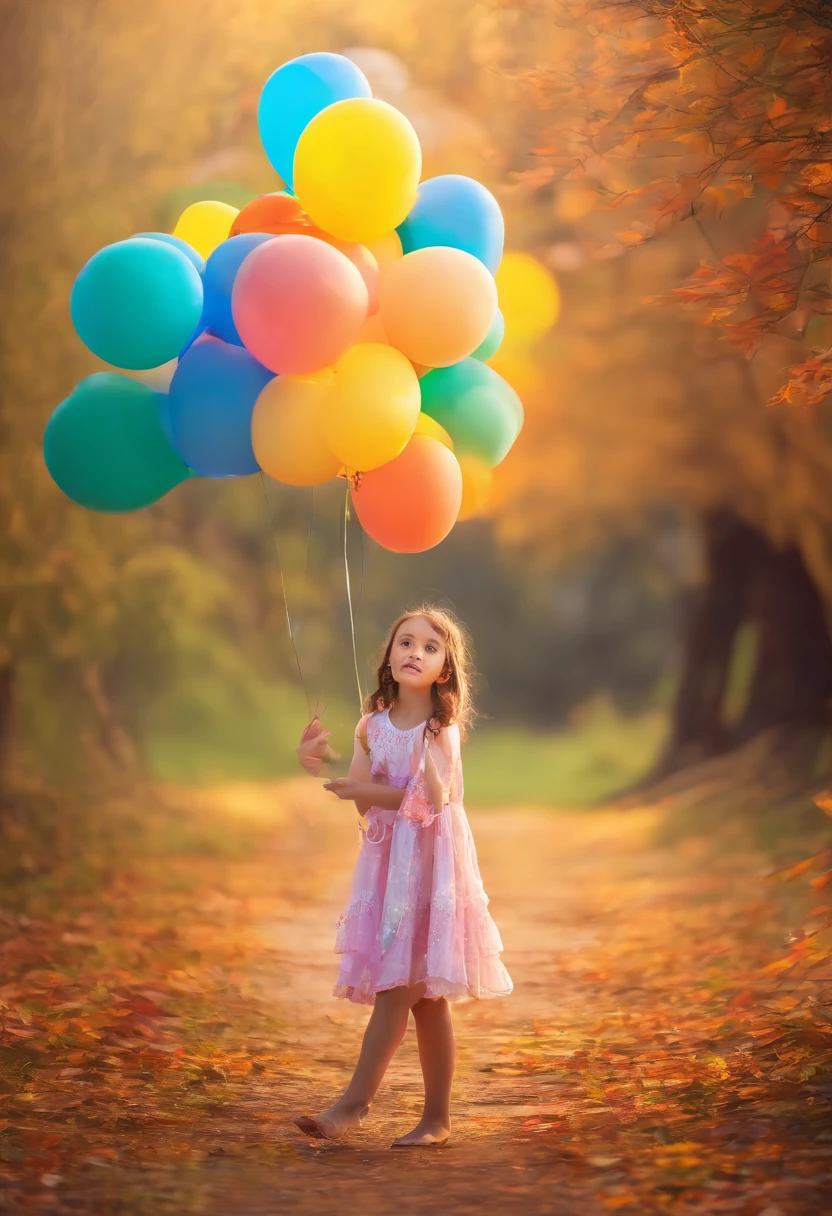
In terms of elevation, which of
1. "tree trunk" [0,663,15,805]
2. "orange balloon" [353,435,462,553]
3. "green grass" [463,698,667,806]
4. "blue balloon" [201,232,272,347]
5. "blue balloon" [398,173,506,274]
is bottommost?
"orange balloon" [353,435,462,553]

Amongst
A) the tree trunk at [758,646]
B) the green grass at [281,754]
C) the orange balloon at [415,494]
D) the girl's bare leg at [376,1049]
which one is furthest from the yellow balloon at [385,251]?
the green grass at [281,754]

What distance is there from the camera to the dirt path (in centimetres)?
294

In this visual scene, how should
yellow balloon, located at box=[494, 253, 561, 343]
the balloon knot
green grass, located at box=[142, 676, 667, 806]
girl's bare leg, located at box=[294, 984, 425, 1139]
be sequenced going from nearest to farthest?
girl's bare leg, located at box=[294, 984, 425, 1139] → the balloon knot → yellow balloon, located at box=[494, 253, 561, 343] → green grass, located at box=[142, 676, 667, 806]

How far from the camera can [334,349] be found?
3352mm

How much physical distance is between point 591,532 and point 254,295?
357 inches

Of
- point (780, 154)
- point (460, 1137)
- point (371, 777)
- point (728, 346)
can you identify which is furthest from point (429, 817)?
point (728, 346)

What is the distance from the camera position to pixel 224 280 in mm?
3521

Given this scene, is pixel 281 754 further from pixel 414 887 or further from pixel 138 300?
pixel 138 300

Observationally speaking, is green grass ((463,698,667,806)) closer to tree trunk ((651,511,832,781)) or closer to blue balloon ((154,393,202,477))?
tree trunk ((651,511,832,781))

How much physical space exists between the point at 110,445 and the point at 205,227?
909mm

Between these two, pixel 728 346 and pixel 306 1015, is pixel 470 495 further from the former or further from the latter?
pixel 728 346

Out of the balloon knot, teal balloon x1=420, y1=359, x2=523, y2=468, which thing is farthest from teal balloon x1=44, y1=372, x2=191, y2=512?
teal balloon x1=420, y1=359, x2=523, y2=468

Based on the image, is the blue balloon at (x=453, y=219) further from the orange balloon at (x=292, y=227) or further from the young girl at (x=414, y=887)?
the young girl at (x=414, y=887)

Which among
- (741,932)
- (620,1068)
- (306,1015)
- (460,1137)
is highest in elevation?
(741,932)
